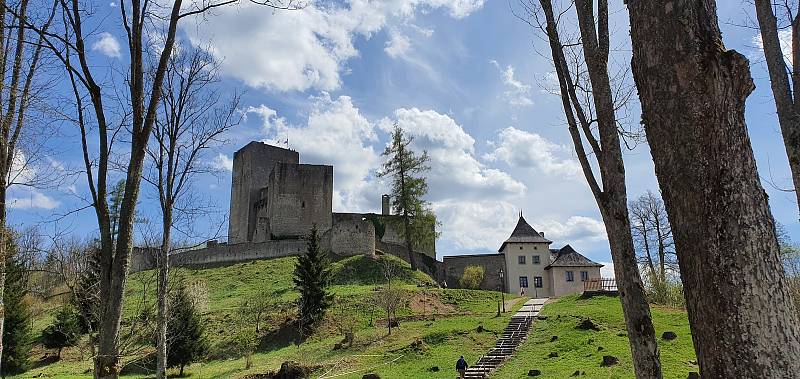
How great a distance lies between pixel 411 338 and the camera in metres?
27.1

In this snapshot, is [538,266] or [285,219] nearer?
[538,266]

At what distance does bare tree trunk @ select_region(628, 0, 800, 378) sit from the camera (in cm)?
271

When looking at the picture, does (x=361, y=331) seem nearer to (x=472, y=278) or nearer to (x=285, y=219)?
(x=472, y=278)

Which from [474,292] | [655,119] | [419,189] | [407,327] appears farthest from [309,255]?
[655,119]

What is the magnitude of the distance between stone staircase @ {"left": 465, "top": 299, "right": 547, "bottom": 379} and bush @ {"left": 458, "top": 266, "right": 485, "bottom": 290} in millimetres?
15585

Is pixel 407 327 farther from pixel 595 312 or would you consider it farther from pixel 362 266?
pixel 362 266

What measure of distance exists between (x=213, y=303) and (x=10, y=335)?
1327 cm

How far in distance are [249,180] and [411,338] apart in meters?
41.7

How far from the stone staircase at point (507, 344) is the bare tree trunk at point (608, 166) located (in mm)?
15411

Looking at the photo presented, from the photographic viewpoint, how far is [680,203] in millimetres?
2988

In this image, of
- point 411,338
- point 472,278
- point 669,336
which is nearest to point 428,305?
point 411,338

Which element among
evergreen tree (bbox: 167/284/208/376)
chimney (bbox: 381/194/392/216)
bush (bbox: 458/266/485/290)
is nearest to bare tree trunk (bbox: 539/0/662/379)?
evergreen tree (bbox: 167/284/208/376)

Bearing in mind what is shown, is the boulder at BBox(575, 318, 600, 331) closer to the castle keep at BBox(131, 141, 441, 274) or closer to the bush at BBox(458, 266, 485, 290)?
the bush at BBox(458, 266, 485, 290)

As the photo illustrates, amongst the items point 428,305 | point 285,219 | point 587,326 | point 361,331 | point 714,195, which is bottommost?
point 361,331
